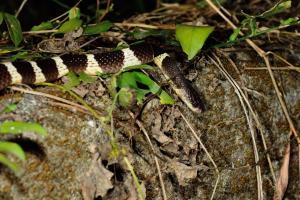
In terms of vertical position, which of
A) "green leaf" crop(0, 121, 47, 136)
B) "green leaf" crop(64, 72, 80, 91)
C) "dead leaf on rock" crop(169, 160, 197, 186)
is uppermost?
"green leaf" crop(64, 72, 80, 91)

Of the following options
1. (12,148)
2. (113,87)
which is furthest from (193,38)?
(12,148)

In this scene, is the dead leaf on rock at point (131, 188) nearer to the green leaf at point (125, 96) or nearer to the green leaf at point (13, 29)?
the green leaf at point (125, 96)

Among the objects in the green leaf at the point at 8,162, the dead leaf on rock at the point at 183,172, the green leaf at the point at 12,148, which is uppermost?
the green leaf at the point at 12,148

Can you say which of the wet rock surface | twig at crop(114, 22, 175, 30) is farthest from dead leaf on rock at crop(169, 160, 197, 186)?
twig at crop(114, 22, 175, 30)

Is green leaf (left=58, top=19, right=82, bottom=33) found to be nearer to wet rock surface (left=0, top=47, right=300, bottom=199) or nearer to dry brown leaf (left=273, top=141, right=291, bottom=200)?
wet rock surface (left=0, top=47, right=300, bottom=199)

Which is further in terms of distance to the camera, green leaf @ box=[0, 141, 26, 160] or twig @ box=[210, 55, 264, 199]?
twig @ box=[210, 55, 264, 199]

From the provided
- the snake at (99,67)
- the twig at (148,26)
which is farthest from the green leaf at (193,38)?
the twig at (148,26)

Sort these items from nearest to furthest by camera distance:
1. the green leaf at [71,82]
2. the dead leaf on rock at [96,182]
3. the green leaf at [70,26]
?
1. the dead leaf on rock at [96,182]
2. the green leaf at [71,82]
3. the green leaf at [70,26]
